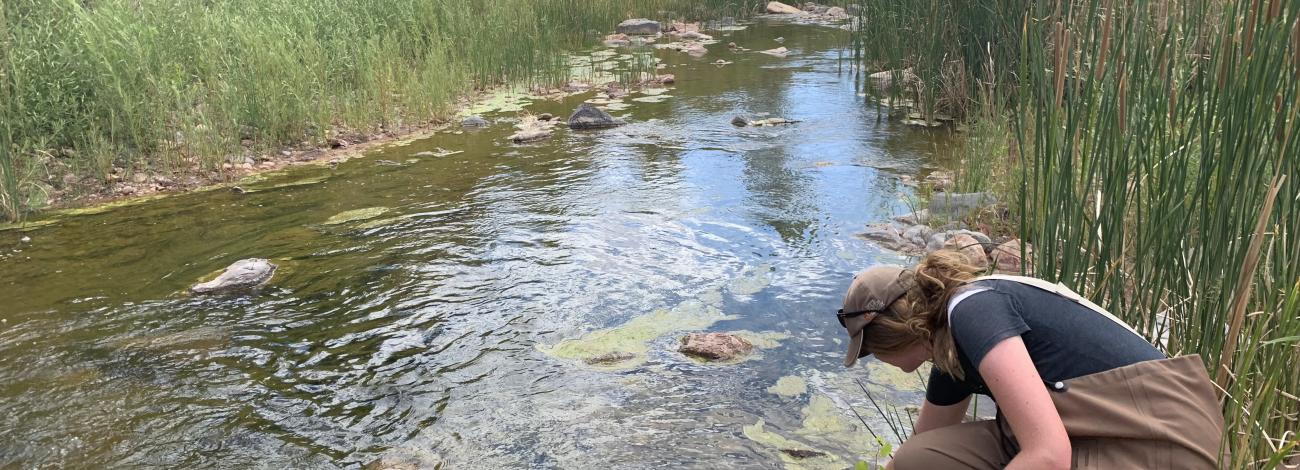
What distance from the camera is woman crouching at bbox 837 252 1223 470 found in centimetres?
186

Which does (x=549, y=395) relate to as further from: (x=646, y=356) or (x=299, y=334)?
(x=299, y=334)

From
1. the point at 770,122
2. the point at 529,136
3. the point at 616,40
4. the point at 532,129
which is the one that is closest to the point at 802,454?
the point at 529,136

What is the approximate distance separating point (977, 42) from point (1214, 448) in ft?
20.6

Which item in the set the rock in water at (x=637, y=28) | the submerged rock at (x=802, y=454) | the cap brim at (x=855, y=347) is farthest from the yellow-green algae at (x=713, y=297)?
the rock in water at (x=637, y=28)

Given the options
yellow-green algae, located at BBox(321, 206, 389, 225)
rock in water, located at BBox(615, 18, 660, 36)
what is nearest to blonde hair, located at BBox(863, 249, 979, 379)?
yellow-green algae, located at BBox(321, 206, 389, 225)

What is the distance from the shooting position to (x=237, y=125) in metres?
7.24

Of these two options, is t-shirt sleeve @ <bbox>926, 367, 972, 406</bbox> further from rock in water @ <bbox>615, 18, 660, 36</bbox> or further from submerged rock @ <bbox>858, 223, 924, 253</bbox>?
rock in water @ <bbox>615, 18, 660, 36</bbox>

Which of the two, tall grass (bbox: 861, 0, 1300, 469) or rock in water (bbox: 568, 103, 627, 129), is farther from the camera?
rock in water (bbox: 568, 103, 627, 129)

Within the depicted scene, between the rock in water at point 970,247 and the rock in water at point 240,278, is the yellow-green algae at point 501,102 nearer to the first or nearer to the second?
the rock in water at point 240,278

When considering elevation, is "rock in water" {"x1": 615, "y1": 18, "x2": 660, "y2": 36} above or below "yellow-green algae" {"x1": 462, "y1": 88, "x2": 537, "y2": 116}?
above

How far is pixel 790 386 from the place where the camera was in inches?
145

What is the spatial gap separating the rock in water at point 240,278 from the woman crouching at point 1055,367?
12.2ft

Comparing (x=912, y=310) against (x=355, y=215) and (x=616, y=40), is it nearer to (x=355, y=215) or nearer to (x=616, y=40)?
(x=355, y=215)

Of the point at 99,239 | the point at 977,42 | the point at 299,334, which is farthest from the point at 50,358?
the point at 977,42
